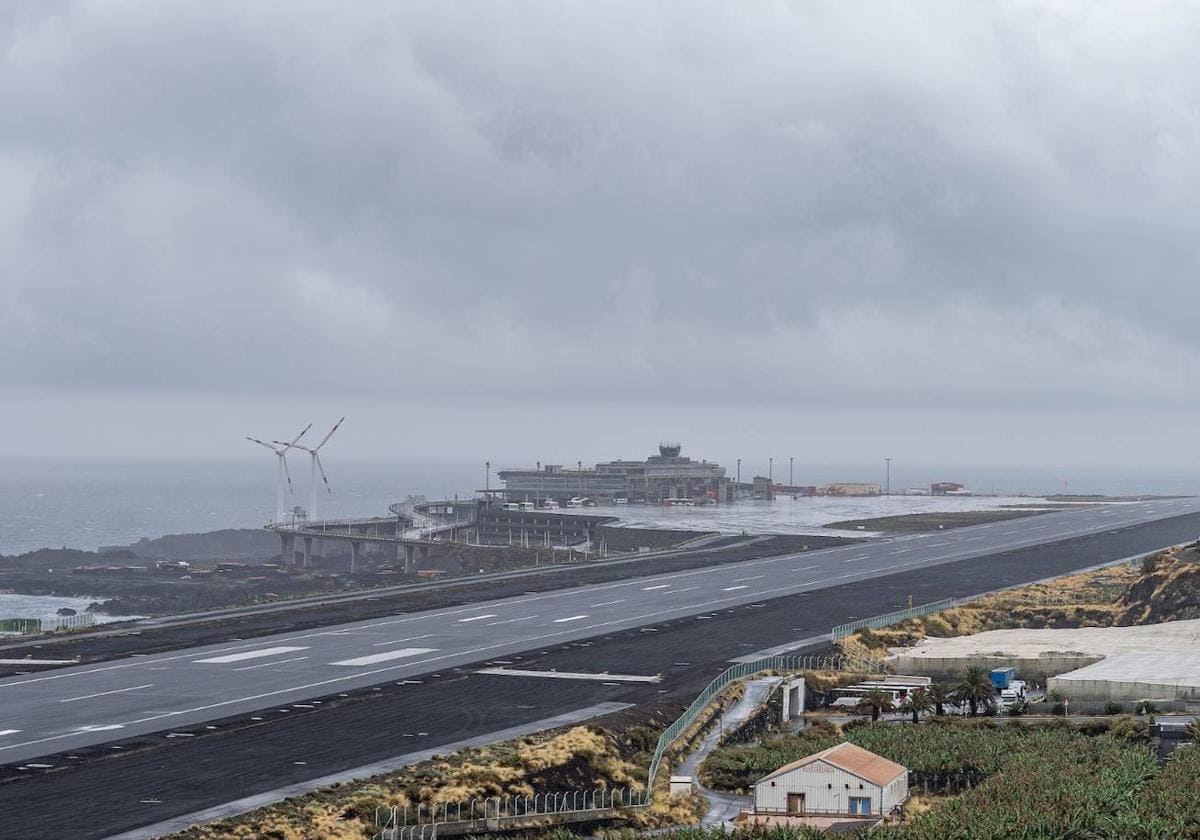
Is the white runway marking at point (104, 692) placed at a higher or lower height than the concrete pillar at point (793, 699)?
higher

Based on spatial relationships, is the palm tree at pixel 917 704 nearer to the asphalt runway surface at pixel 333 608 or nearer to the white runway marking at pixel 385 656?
the white runway marking at pixel 385 656

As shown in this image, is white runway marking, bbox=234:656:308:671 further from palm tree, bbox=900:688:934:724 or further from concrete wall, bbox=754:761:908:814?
concrete wall, bbox=754:761:908:814

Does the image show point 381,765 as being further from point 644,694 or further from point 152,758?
point 644,694

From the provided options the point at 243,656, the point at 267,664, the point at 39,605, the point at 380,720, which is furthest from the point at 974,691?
the point at 39,605

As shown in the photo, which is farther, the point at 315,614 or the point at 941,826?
the point at 315,614

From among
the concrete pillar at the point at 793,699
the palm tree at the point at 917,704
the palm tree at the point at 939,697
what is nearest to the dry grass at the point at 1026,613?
the concrete pillar at the point at 793,699

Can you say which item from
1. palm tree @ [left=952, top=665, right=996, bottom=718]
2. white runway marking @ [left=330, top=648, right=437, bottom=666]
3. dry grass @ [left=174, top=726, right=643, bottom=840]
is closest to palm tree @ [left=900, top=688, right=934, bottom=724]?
palm tree @ [left=952, top=665, right=996, bottom=718]

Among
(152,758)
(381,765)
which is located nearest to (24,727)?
(152,758)
